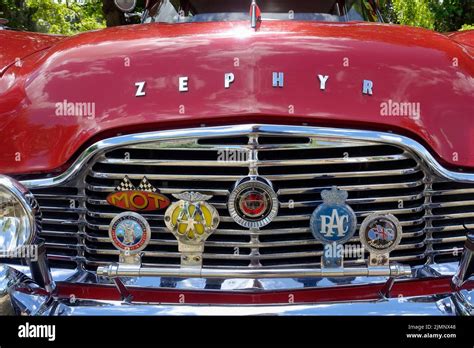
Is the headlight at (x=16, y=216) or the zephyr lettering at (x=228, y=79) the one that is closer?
the headlight at (x=16, y=216)

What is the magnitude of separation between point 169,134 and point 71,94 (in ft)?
1.48

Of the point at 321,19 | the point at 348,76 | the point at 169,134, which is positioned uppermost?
the point at 321,19

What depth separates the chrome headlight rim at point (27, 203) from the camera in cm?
212

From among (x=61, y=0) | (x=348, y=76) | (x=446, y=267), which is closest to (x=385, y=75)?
(x=348, y=76)

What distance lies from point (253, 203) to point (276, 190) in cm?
10

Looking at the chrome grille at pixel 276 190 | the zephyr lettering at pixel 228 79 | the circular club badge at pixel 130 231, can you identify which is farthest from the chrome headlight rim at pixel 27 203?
the zephyr lettering at pixel 228 79

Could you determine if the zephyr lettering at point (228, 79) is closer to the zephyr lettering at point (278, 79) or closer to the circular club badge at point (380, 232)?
the zephyr lettering at point (278, 79)

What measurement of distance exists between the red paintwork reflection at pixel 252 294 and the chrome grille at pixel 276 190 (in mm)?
117

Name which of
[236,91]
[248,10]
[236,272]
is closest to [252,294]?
[236,272]
